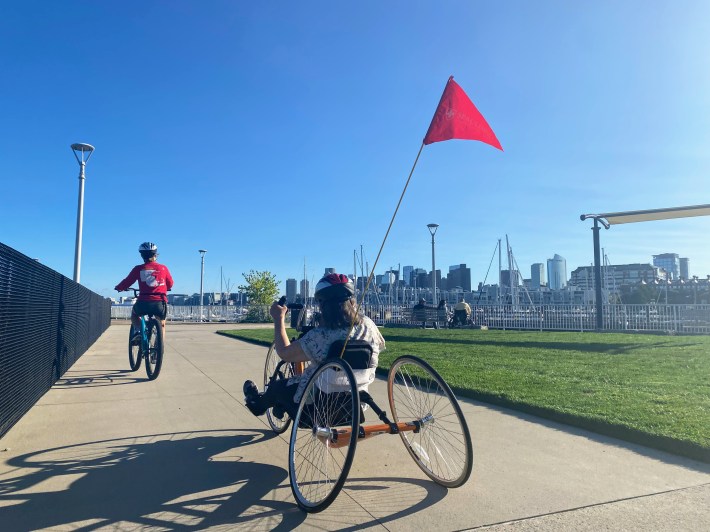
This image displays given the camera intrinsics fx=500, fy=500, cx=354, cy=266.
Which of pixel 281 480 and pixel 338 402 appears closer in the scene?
pixel 338 402

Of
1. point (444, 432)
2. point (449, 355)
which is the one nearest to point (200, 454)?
point (444, 432)

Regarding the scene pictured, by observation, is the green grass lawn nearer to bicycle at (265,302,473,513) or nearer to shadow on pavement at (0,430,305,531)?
bicycle at (265,302,473,513)

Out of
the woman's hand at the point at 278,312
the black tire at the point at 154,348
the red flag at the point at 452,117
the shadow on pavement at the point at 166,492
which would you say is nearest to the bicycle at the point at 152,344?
the black tire at the point at 154,348

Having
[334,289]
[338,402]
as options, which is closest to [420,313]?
[334,289]

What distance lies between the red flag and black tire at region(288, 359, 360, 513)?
6.28ft

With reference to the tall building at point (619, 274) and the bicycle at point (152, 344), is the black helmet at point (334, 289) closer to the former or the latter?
the bicycle at point (152, 344)

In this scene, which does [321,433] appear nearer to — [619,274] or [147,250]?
[147,250]

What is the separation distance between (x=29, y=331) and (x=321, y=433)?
369 centimetres

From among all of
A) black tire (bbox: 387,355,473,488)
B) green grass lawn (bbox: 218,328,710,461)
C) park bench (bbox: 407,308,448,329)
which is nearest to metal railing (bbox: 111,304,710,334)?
A: park bench (bbox: 407,308,448,329)

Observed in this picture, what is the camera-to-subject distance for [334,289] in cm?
346

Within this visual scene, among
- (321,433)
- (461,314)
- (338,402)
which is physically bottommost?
(321,433)

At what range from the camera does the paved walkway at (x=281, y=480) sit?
108 inches

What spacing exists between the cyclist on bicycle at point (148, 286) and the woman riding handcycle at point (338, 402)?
410cm

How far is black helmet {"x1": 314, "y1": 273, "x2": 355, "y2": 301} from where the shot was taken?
3.44 m
